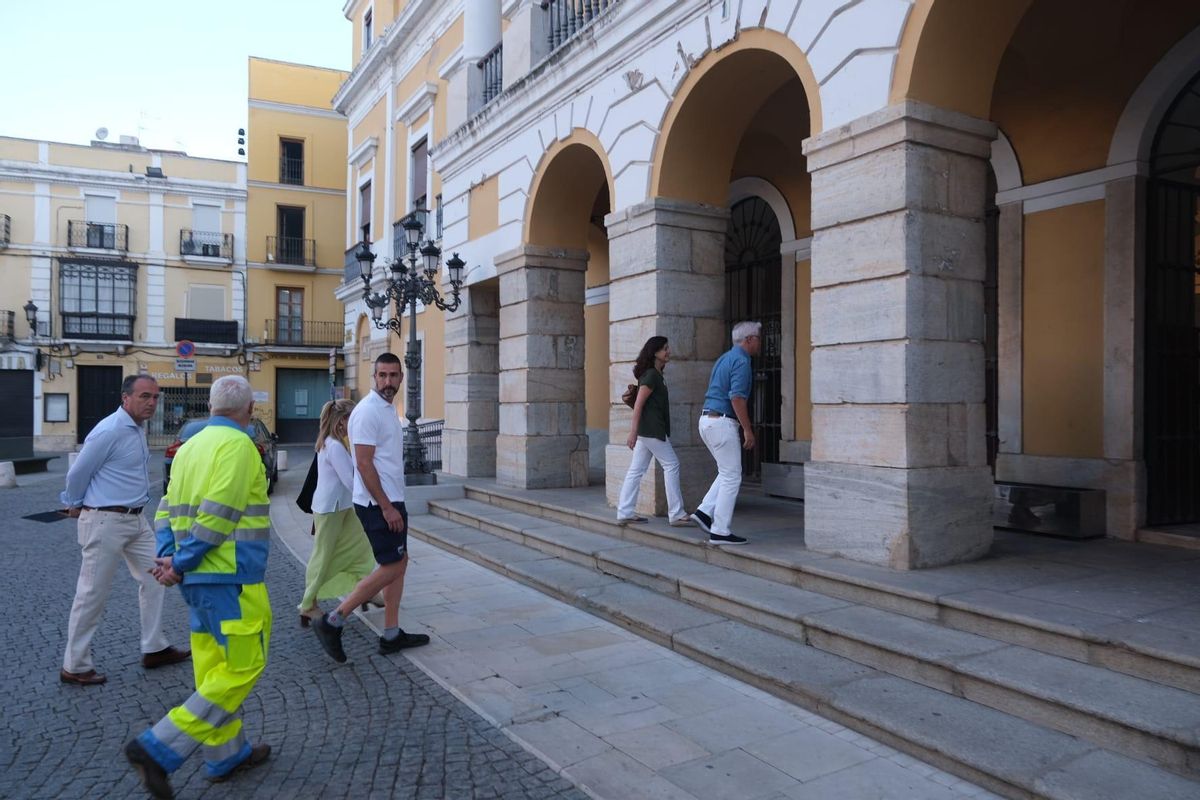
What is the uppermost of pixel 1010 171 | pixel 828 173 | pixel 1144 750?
pixel 1010 171

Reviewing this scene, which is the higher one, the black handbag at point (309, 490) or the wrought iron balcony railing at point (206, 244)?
the wrought iron balcony railing at point (206, 244)

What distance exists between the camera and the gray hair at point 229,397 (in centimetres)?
379

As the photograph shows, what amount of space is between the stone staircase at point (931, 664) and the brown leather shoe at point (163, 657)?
104 inches

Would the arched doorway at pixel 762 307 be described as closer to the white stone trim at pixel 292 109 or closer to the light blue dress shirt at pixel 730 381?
the light blue dress shirt at pixel 730 381

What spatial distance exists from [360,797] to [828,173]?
16.3 feet

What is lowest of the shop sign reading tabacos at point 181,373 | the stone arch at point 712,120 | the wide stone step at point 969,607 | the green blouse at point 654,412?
the wide stone step at point 969,607

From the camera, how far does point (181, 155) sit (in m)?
33.0

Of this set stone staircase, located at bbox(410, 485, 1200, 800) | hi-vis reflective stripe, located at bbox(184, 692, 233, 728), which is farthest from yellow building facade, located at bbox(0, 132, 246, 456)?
hi-vis reflective stripe, located at bbox(184, 692, 233, 728)

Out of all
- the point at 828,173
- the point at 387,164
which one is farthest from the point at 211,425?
the point at 387,164

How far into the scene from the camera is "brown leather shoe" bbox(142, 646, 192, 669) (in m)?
5.04

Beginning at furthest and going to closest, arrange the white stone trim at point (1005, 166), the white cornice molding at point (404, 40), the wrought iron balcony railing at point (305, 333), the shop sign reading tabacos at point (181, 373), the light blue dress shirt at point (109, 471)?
the wrought iron balcony railing at point (305, 333)
the shop sign reading tabacos at point (181, 373)
the white cornice molding at point (404, 40)
the white stone trim at point (1005, 166)
the light blue dress shirt at point (109, 471)

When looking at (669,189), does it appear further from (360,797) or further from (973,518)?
(360,797)

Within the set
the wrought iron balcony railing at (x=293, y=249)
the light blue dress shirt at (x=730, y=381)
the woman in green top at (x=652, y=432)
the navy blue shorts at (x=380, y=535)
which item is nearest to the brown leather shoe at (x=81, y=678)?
the navy blue shorts at (x=380, y=535)

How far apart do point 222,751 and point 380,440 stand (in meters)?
1.97
